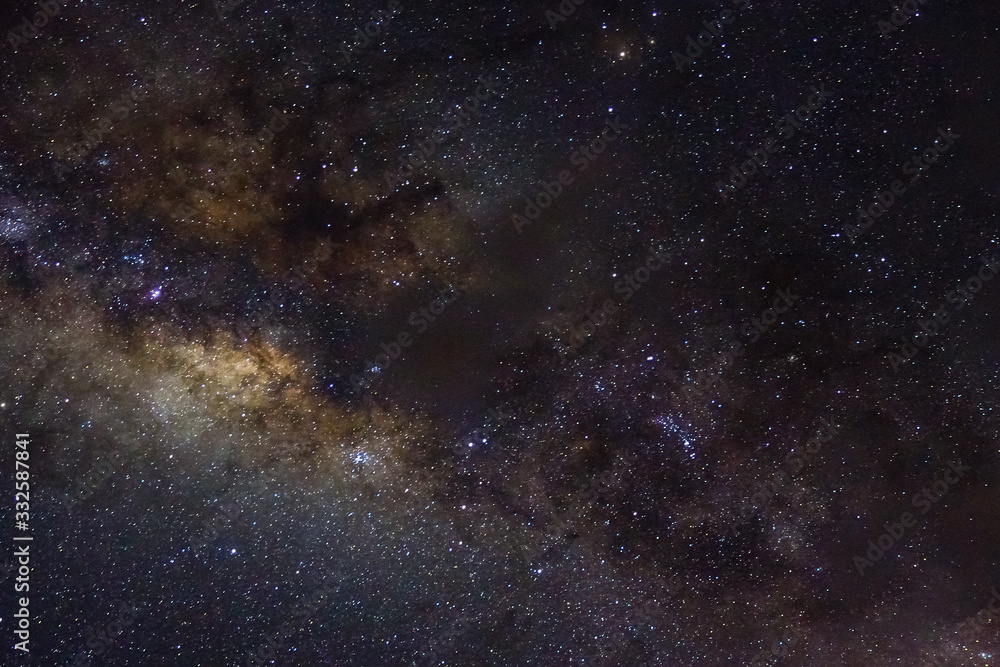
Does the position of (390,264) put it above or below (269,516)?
above

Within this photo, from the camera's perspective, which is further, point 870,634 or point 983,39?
point 870,634

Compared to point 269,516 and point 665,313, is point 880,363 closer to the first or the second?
point 665,313

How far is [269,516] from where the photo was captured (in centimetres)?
434

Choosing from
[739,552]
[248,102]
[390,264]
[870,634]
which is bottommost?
[870,634]

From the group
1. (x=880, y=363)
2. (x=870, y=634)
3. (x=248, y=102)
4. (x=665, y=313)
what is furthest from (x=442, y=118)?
(x=870, y=634)

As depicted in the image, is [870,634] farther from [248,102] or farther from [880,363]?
[248,102]

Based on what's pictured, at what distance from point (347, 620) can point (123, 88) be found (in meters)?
4.33

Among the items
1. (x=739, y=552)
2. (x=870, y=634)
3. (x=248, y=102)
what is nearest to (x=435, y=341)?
(x=248, y=102)

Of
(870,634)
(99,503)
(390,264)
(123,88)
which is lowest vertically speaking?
(870,634)

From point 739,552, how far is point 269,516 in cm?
365

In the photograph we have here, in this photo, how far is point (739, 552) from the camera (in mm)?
4297

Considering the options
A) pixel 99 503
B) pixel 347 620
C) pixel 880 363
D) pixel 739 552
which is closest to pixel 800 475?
pixel 739 552

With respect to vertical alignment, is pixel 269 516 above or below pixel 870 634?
above

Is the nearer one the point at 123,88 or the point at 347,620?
the point at 123,88
